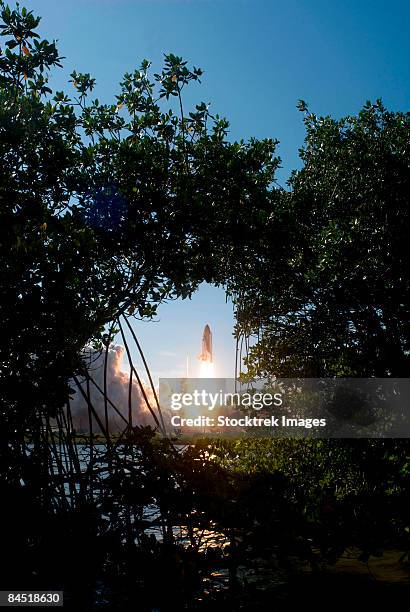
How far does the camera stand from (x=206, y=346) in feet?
143

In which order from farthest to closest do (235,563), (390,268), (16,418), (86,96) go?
(390,268) < (86,96) < (16,418) < (235,563)

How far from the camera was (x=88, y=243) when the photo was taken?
767 centimetres

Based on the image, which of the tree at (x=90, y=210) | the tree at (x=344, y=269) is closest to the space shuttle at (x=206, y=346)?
the tree at (x=344, y=269)

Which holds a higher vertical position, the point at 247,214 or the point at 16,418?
the point at 247,214

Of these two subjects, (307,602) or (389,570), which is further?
(389,570)

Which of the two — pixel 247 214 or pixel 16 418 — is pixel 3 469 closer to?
pixel 16 418

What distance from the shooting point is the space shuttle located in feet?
139

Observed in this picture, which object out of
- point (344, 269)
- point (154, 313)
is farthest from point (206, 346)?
point (154, 313)

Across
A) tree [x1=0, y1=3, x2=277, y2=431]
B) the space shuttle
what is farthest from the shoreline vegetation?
the space shuttle

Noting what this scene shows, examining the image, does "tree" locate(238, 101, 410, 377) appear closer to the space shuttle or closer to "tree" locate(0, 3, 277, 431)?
"tree" locate(0, 3, 277, 431)

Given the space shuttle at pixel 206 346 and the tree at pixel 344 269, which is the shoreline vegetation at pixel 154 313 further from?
the space shuttle at pixel 206 346

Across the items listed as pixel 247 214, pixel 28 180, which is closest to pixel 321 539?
pixel 247 214

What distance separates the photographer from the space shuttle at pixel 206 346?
42438 millimetres

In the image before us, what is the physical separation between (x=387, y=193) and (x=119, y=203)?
630 cm
